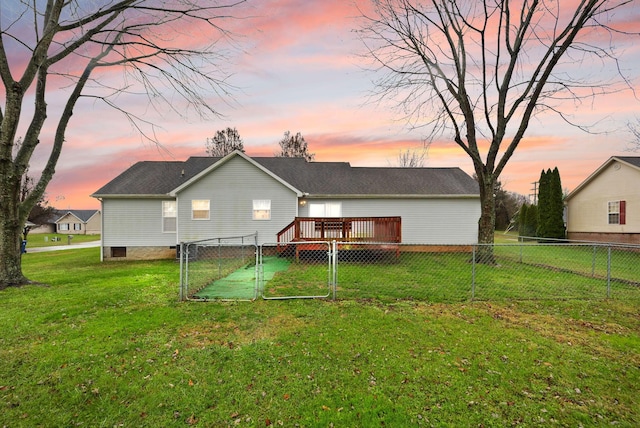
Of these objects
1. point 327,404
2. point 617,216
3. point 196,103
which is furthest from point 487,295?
point 617,216

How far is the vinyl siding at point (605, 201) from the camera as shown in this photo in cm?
1747

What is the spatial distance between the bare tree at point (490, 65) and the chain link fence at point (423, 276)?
2.45 metres

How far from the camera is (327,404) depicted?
3.19 m

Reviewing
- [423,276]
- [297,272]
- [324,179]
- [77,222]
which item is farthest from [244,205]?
[77,222]

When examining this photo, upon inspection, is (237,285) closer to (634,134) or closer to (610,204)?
(610,204)

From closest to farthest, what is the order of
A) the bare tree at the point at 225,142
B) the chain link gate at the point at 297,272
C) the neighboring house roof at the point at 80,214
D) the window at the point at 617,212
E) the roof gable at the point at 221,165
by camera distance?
the chain link gate at the point at 297,272 < the roof gable at the point at 221,165 < the window at the point at 617,212 < the bare tree at the point at 225,142 < the neighboring house roof at the point at 80,214

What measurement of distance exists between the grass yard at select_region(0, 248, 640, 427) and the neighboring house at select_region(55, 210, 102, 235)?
70.5 meters

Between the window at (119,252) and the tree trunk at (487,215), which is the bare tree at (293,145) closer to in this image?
the window at (119,252)

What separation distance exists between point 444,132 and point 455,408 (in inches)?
511

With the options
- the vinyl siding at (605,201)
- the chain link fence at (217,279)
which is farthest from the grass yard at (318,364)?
the vinyl siding at (605,201)

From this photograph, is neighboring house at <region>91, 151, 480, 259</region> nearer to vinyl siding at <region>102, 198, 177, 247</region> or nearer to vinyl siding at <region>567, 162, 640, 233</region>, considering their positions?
vinyl siding at <region>102, 198, 177, 247</region>

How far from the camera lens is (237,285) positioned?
865cm

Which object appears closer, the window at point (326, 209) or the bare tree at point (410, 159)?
the window at point (326, 209)

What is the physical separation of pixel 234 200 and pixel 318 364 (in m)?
12.3
